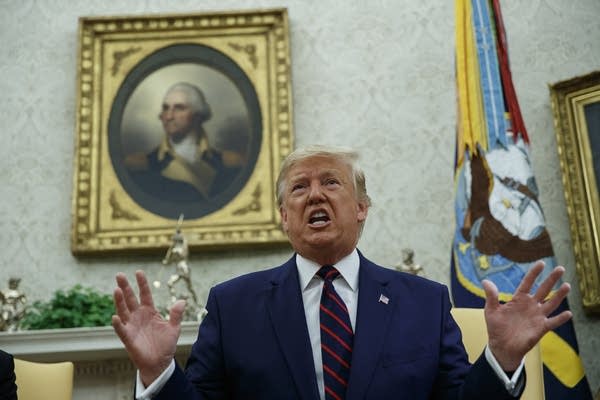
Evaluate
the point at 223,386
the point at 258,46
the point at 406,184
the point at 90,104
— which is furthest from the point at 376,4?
the point at 223,386

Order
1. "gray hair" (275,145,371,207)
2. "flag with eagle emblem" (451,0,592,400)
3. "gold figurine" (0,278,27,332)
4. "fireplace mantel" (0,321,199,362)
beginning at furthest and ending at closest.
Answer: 1. "gold figurine" (0,278,27,332)
2. "fireplace mantel" (0,321,199,362)
3. "flag with eagle emblem" (451,0,592,400)
4. "gray hair" (275,145,371,207)

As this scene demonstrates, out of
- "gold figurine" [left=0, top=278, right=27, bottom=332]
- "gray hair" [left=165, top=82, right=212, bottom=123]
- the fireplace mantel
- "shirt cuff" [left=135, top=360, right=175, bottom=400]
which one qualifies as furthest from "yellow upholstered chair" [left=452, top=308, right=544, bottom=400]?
"gray hair" [left=165, top=82, right=212, bottom=123]

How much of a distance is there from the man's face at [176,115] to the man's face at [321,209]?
3.16 meters

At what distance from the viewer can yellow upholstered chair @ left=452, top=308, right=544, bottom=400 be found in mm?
2982

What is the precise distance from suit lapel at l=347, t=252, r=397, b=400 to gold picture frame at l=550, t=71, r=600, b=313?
3042mm

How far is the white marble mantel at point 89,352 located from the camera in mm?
4531

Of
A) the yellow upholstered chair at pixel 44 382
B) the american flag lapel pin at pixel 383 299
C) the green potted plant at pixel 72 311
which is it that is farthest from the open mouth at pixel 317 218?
the green potted plant at pixel 72 311

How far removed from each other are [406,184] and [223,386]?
3.49 m

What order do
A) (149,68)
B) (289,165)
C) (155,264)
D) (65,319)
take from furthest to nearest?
(149,68) → (155,264) → (65,319) → (289,165)

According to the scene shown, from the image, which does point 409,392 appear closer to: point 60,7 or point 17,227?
point 17,227

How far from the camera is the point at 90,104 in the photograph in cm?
574

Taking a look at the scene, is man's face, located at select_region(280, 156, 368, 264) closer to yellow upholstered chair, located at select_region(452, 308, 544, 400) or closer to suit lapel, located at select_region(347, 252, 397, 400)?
suit lapel, located at select_region(347, 252, 397, 400)

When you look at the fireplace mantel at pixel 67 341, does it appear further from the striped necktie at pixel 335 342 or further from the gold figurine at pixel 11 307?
the striped necktie at pixel 335 342

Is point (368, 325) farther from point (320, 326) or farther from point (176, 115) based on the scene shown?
point (176, 115)
